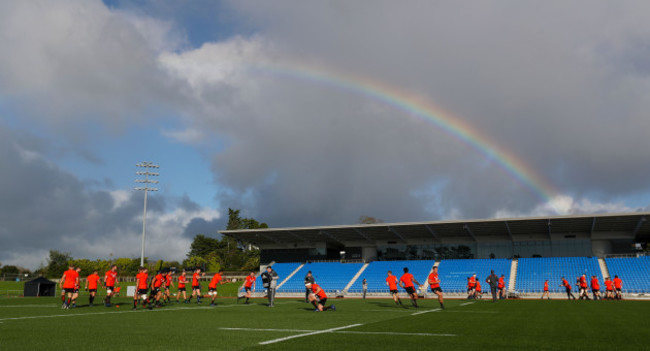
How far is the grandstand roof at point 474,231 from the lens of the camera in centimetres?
4278

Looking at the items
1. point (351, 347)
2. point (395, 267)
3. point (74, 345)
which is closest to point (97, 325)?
point (74, 345)

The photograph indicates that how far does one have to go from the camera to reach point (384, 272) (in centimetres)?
4769

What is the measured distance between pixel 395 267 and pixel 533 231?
1440cm

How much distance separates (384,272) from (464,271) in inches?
312

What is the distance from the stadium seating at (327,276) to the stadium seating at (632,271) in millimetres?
23880

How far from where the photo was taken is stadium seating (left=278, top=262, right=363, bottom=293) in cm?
4594

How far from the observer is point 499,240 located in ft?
160

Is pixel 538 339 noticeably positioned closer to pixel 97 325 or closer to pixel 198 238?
pixel 97 325

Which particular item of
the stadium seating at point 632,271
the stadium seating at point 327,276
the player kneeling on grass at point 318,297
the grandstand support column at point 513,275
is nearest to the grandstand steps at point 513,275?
the grandstand support column at point 513,275

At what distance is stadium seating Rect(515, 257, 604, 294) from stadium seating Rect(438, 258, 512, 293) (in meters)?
1.54

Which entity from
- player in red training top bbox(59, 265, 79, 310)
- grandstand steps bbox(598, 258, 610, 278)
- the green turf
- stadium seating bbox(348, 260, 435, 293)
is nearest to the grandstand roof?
stadium seating bbox(348, 260, 435, 293)

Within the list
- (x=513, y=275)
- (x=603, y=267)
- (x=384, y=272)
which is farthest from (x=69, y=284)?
(x=603, y=267)

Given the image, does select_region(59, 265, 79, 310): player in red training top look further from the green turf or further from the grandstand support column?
the grandstand support column

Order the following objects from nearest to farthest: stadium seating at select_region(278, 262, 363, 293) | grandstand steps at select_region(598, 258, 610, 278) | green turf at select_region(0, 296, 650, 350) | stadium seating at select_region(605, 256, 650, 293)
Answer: green turf at select_region(0, 296, 650, 350) → stadium seating at select_region(605, 256, 650, 293) → grandstand steps at select_region(598, 258, 610, 278) → stadium seating at select_region(278, 262, 363, 293)
